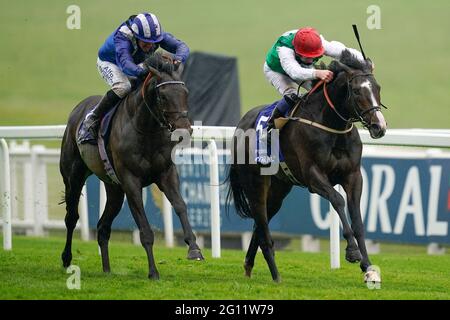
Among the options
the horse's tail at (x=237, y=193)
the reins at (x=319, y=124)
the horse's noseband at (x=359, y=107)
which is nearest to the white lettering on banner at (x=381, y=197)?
the horse's tail at (x=237, y=193)

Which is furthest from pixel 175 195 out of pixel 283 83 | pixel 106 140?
pixel 283 83

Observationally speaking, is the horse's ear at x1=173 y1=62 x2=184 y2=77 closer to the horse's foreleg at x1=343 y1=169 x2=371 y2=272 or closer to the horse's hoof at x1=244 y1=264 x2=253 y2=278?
the horse's foreleg at x1=343 y1=169 x2=371 y2=272

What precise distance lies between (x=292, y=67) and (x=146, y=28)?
1.13 m

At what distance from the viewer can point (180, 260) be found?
32.1 ft

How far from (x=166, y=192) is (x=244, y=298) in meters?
1.49

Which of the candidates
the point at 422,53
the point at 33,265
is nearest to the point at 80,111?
the point at 33,265

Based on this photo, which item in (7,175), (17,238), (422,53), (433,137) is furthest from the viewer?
(422,53)

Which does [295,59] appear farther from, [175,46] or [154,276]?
[154,276]

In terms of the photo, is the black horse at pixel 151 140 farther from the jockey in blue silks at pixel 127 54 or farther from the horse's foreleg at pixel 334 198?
the horse's foreleg at pixel 334 198

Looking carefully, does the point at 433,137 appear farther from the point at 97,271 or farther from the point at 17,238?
the point at 17,238

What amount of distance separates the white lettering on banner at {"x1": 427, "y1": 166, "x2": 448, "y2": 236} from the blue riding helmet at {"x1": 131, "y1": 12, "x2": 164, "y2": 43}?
4.64 meters

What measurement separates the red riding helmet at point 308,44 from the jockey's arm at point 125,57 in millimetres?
1171

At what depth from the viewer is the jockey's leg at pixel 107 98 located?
856 cm

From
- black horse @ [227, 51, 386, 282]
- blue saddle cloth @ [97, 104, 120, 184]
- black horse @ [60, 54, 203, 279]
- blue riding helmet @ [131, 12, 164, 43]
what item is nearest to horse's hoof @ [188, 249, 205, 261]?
black horse @ [60, 54, 203, 279]
